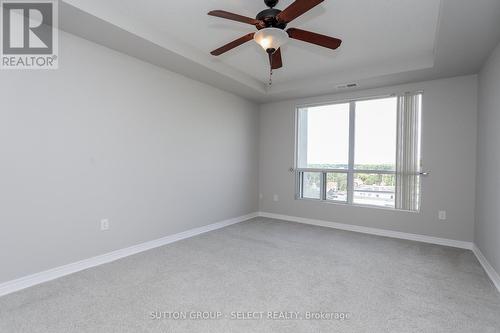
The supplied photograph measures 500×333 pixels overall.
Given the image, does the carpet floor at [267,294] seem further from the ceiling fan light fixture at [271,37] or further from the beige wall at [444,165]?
the ceiling fan light fixture at [271,37]

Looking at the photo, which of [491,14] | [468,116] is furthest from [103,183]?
[468,116]

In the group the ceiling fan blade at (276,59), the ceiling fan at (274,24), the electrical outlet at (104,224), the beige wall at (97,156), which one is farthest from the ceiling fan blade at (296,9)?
the electrical outlet at (104,224)

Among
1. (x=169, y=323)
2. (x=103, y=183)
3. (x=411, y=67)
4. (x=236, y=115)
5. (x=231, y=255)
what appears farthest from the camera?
(x=236, y=115)

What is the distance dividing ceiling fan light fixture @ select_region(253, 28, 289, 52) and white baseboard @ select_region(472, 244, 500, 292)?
2907mm

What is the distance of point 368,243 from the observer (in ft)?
12.0

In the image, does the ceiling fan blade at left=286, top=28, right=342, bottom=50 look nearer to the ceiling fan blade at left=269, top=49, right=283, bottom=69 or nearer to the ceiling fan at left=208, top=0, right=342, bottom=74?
the ceiling fan at left=208, top=0, right=342, bottom=74

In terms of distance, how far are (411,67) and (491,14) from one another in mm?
1381

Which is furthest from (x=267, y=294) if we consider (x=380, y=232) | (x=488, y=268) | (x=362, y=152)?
(x=362, y=152)

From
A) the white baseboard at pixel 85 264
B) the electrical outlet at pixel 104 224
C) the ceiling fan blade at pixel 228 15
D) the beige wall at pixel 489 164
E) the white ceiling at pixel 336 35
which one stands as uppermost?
the white ceiling at pixel 336 35

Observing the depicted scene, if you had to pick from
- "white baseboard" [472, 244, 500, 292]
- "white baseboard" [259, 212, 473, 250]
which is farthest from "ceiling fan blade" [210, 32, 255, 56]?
"white baseboard" [259, 212, 473, 250]

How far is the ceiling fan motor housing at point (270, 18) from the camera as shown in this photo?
1.97 meters

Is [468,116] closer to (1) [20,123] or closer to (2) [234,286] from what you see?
(2) [234,286]

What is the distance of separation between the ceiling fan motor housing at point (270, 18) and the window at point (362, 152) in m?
2.83

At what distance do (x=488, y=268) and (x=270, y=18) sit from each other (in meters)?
3.29
